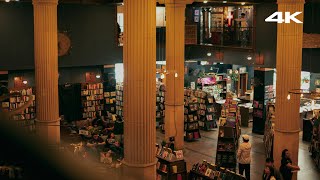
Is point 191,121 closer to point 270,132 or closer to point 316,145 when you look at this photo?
point 270,132

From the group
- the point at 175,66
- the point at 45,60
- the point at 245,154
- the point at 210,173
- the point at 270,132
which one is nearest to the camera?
the point at 210,173

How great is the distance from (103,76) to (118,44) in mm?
1503

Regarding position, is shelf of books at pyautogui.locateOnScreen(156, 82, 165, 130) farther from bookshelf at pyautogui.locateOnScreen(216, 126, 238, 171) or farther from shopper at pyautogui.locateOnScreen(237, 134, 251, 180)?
shopper at pyautogui.locateOnScreen(237, 134, 251, 180)

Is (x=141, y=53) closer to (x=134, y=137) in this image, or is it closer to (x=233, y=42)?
(x=134, y=137)

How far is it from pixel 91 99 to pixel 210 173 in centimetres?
1017

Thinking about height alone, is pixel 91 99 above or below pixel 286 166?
above

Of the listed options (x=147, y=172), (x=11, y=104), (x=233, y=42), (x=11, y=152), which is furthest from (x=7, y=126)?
(x=233, y=42)

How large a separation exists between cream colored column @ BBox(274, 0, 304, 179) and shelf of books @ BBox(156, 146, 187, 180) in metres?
2.46

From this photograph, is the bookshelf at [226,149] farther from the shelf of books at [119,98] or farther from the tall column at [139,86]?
the shelf of books at [119,98]

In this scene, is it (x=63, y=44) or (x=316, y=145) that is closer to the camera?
(x=316, y=145)

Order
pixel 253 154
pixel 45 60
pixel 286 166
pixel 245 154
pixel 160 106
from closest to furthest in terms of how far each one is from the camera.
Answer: pixel 286 166 < pixel 245 154 < pixel 45 60 < pixel 253 154 < pixel 160 106

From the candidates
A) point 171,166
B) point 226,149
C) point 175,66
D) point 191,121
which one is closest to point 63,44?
point 175,66

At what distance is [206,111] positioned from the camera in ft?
63.7

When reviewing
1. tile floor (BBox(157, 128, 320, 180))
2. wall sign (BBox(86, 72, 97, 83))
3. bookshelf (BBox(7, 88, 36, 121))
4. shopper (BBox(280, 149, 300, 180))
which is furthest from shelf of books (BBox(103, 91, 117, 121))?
shopper (BBox(280, 149, 300, 180))
